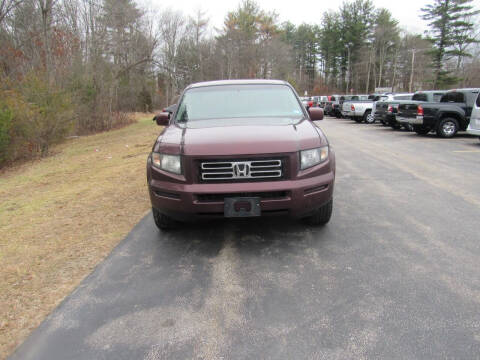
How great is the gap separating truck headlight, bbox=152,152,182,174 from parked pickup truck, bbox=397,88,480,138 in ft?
41.6

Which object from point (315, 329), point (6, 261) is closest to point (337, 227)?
point (315, 329)

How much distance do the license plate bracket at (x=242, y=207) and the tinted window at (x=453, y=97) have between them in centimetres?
1302

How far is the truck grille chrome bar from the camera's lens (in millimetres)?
3340

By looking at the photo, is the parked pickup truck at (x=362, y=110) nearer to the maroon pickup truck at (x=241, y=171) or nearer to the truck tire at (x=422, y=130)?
the truck tire at (x=422, y=130)

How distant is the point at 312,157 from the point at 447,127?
40.0 feet

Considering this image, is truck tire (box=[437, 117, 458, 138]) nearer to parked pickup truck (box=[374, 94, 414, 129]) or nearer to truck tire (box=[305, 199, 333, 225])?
parked pickup truck (box=[374, 94, 414, 129])

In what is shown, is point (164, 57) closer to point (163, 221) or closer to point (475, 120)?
point (475, 120)

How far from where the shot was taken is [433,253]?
11.5 ft

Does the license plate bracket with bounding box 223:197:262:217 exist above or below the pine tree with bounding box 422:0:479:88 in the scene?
below

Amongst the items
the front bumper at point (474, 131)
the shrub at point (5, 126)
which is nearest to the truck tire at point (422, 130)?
the front bumper at point (474, 131)

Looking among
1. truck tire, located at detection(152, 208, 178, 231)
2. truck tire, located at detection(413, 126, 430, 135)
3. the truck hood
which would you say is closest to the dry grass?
truck tire, located at detection(152, 208, 178, 231)

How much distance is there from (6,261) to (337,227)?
11.9 ft

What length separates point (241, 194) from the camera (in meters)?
3.29

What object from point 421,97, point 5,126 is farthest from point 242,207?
point 421,97
